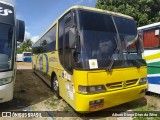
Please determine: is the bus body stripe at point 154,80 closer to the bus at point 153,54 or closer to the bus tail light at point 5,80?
the bus at point 153,54

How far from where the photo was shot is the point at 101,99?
16.0ft

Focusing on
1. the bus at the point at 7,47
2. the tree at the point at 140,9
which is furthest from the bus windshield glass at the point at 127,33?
the tree at the point at 140,9

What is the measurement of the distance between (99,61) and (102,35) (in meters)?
0.84

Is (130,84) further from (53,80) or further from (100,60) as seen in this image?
(53,80)

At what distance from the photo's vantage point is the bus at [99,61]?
4.80 metres

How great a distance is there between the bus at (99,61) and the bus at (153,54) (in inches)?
58.9

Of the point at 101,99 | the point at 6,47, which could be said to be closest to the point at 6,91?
the point at 6,47

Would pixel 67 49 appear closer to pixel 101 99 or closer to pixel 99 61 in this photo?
pixel 99 61

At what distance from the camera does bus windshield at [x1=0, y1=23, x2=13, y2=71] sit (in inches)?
219

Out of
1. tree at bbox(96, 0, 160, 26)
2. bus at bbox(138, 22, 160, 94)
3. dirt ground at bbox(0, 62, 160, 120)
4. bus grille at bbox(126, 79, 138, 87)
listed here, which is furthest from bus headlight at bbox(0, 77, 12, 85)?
tree at bbox(96, 0, 160, 26)

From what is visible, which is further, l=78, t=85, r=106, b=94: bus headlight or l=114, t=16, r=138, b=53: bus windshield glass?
l=114, t=16, r=138, b=53: bus windshield glass

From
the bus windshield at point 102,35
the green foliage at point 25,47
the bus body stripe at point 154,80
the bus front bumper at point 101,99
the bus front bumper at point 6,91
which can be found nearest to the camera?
the bus front bumper at point 101,99

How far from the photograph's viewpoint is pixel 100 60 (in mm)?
4949

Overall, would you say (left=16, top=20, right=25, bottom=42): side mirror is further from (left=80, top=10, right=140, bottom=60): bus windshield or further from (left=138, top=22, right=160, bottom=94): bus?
(left=138, top=22, right=160, bottom=94): bus
